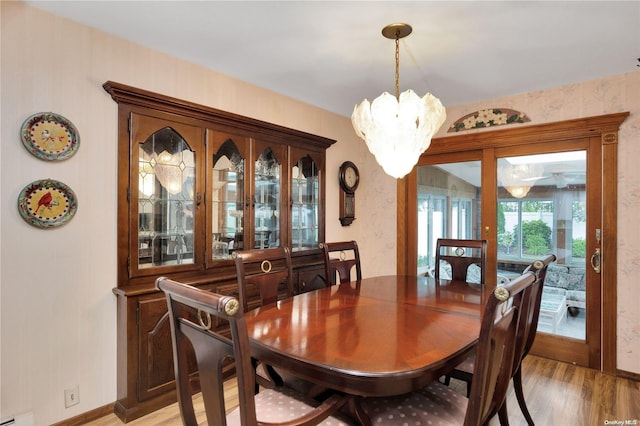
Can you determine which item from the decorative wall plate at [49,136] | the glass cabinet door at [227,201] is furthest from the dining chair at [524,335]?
the decorative wall plate at [49,136]

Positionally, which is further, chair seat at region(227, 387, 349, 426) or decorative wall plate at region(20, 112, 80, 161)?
decorative wall plate at region(20, 112, 80, 161)

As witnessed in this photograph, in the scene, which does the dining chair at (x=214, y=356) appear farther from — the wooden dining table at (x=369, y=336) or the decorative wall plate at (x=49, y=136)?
the decorative wall plate at (x=49, y=136)

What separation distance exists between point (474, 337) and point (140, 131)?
230 cm

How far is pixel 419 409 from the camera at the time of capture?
142cm

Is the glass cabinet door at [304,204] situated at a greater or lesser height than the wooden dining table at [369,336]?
greater

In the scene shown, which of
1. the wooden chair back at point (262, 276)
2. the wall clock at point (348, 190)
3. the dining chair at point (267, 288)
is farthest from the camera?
the wall clock at point (348, 190)

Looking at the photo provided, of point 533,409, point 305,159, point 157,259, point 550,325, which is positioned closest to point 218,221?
point 157,259

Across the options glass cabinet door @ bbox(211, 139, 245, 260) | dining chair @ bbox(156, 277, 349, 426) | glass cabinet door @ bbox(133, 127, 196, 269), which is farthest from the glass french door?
dining chair @ bbox(156, 277, 349, 426)

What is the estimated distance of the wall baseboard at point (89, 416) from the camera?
204 centimetres

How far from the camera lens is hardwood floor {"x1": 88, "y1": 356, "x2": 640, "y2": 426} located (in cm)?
215

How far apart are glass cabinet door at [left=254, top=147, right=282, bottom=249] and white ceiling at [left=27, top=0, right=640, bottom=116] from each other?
70cm

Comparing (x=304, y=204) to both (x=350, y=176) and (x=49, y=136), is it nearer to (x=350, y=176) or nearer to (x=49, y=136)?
(x=350, y=176)

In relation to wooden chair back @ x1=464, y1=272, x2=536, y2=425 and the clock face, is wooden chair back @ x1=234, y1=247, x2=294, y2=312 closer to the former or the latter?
wooden chair back @ x1=464, y1=272, x2=536, y2=425

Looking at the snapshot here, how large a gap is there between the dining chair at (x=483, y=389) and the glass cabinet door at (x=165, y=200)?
67.5 inches
